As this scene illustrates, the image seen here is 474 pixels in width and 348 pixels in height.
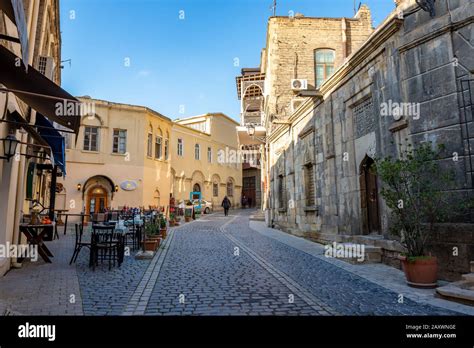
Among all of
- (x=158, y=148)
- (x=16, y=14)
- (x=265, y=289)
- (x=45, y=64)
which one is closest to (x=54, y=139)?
(x=45, y=64)

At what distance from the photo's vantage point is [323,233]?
37.3ft

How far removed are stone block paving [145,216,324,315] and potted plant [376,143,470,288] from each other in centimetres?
246

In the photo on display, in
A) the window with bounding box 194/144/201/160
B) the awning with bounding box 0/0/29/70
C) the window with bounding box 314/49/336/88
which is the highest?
the window with bounding box 314/49/336/88

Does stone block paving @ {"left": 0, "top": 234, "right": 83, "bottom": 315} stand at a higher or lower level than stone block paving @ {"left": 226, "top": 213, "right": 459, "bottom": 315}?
higher

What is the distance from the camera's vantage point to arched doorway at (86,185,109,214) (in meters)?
23.6

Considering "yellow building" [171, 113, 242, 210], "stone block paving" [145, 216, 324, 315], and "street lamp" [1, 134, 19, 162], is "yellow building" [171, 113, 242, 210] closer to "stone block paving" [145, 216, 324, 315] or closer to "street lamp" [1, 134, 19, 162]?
"stone block paving" [145, 216, 324, 315]

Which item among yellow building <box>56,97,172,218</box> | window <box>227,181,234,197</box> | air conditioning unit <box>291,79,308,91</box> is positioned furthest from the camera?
window <box>227,181,234,197</box>

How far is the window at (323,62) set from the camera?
2083cm

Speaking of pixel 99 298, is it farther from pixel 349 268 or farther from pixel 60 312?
pixel 349 268

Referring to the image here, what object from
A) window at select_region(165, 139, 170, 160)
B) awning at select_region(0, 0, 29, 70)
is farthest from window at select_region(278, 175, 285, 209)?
awning at select_region(0, 0, 29, 70)

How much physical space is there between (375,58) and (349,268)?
5.26 m

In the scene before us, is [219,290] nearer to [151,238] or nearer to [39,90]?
[39,90]

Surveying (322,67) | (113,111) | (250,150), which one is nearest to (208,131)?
(250,150)

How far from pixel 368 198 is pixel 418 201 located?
120 inches
